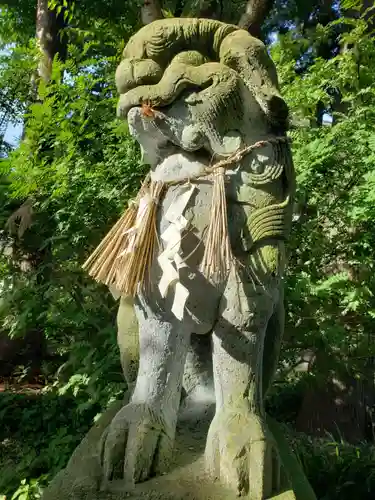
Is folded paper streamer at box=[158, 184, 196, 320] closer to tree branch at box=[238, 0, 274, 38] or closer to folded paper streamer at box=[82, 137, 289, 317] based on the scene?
folded paper streamer at box=[82, 137, 289, 317]

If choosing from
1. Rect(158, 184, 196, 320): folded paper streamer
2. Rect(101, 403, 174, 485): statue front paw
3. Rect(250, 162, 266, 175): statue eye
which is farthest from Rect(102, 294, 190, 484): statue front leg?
Rect(250, 162, 266, 175): statue eye

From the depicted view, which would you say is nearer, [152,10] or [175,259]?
[175,259]

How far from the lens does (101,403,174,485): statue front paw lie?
105 cm

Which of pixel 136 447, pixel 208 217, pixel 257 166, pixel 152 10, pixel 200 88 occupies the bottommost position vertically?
pixel 136 447

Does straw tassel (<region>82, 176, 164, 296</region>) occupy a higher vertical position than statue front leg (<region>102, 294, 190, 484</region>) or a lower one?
higher

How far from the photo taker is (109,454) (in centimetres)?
107

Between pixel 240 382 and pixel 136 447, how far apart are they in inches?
10.5

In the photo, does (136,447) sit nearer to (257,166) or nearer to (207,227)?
(207,227)

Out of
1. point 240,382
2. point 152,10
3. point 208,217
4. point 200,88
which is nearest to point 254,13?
point 152,10

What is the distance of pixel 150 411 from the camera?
1124mm

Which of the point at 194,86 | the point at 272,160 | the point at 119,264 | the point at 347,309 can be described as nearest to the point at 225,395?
the point at 119,264

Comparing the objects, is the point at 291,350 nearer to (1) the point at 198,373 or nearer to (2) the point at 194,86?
(1) the point at 198,373

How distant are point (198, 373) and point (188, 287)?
0.39 meters

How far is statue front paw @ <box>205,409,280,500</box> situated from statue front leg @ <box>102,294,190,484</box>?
119mm
